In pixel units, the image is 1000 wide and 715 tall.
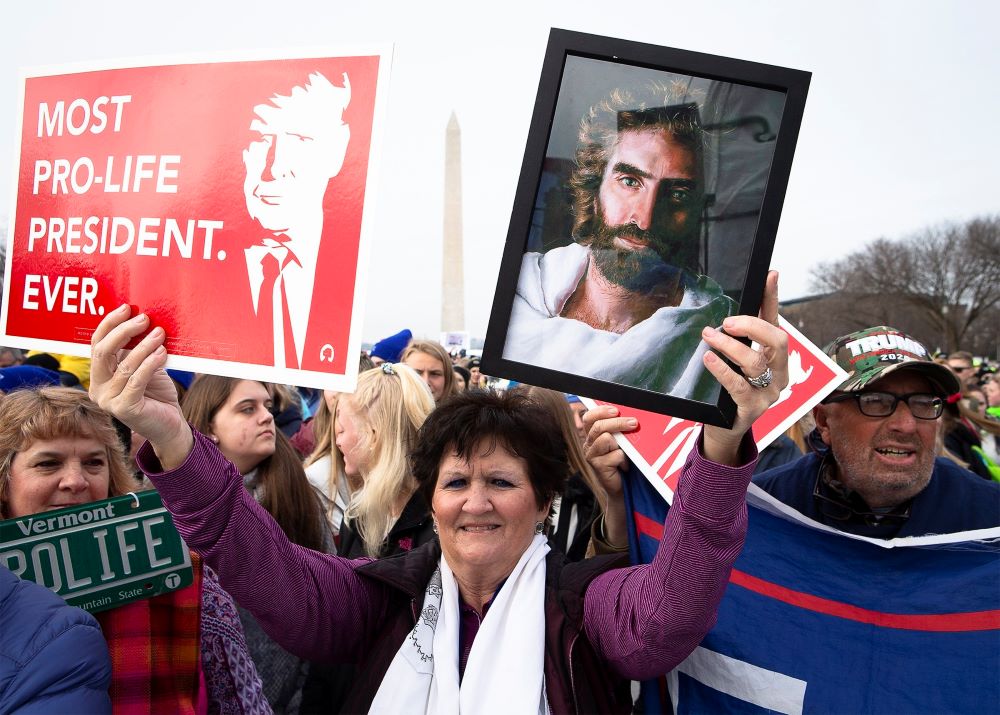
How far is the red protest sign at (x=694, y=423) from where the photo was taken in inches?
94.1

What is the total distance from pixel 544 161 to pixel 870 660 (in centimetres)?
158

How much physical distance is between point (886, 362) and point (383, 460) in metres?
2.06

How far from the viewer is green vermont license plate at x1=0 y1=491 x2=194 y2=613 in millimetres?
1873

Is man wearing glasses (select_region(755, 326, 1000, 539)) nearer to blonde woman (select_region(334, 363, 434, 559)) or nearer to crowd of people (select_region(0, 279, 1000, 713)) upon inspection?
crowd of people (select_region(0, 279, 1000, 713))

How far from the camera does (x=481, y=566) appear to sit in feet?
7.16

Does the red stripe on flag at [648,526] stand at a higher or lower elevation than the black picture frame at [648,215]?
lower

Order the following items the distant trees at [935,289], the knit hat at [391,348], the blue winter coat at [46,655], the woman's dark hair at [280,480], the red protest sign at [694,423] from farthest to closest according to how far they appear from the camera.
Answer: the distant trees at [935,289] < the knit hat at [391,348] < the woman's dark hair at [280,480] < the red protest sign at [694,423] < the blue winter coat at [46,655]

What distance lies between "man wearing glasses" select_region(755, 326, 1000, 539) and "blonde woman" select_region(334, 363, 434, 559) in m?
1.44

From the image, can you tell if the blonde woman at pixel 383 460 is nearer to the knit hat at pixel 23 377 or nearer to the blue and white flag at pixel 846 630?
the blue and white flag at pixel 846 630

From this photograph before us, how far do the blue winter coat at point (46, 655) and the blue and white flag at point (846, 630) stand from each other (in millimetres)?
1464

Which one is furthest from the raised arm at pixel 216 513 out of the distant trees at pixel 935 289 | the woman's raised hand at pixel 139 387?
the distant trees at pixel 935 289

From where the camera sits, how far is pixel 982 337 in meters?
46.3

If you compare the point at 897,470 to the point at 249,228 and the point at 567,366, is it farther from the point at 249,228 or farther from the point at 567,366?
the point at 249,228

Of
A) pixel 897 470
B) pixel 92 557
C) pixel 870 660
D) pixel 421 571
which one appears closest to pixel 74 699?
pixel 92 557
